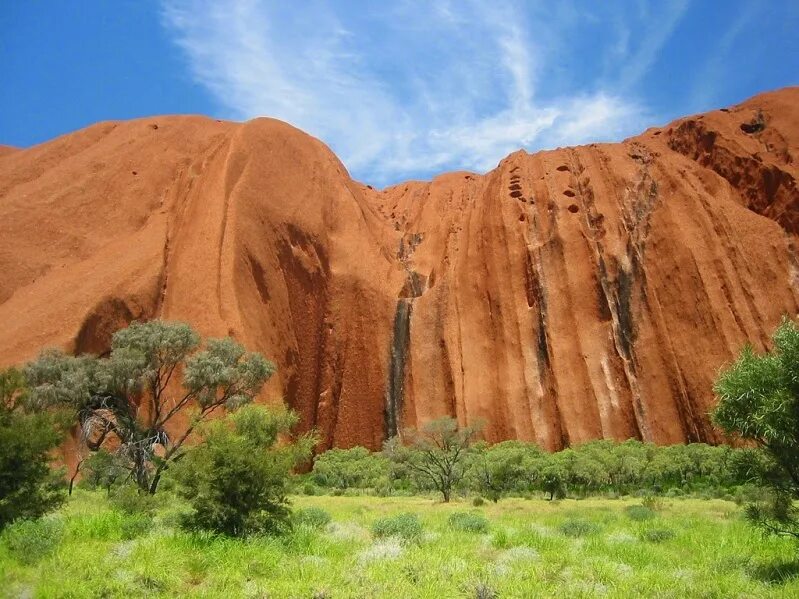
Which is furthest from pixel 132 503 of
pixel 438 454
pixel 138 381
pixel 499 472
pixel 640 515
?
pixel 438 454

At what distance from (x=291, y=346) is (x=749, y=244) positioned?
36336 mm

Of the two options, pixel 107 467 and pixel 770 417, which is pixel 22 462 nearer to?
pixel 770 417

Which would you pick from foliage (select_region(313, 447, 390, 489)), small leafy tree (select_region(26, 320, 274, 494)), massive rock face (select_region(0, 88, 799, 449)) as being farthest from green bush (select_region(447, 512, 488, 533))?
massive rock face (select_region(0, 88, 799, 449))

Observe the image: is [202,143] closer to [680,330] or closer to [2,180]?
[2,180]

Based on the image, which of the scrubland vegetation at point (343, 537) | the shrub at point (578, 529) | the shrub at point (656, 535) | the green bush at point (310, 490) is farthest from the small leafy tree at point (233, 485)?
the green bush at point (310, 490)

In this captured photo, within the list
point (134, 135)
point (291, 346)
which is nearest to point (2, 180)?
point (134, 135)

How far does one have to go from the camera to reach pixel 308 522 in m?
13.8

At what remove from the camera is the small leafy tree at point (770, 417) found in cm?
910

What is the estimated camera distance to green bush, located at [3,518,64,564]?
335 inches

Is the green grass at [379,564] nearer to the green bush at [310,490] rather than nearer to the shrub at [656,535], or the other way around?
the shrub at [656,535]

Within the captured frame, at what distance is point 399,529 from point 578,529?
4.39 m

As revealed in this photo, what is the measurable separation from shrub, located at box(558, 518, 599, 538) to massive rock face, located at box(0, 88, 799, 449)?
28.7 metres

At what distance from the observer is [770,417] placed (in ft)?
30.0

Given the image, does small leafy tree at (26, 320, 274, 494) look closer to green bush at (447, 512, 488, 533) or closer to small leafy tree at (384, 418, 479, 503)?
small leafy tree at (384, 418, 479, 503)
